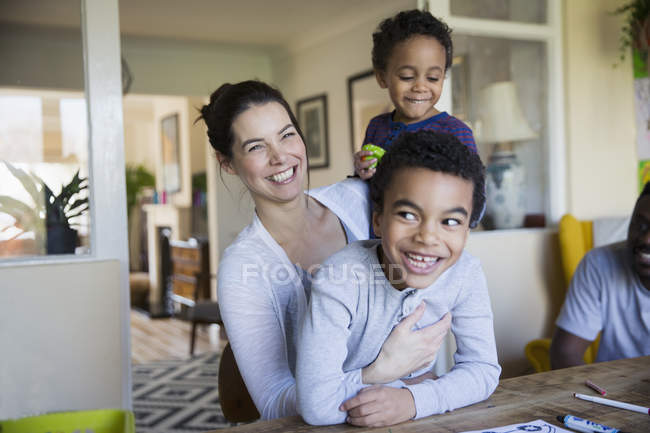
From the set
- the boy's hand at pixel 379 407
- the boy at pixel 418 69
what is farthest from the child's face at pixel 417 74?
the boy's hand at pixel 379 407

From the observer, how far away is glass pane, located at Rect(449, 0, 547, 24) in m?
3.08

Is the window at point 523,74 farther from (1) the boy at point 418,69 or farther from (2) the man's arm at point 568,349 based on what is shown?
(2) the man's arm at point 568,349

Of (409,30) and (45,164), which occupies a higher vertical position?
(409,30)

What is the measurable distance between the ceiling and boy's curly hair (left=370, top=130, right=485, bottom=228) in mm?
3575

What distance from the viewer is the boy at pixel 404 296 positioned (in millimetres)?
1080

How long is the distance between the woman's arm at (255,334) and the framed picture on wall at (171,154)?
635 cm

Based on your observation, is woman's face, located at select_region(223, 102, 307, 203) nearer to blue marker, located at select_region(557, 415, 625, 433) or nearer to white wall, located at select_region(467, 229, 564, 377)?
blue marker, located at select_region(557, 415, 625, 433)

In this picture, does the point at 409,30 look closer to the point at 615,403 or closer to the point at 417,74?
the point at 417,74

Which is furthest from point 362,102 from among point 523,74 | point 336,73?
point 523,74

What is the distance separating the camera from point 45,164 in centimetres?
252

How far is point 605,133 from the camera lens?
343 cm

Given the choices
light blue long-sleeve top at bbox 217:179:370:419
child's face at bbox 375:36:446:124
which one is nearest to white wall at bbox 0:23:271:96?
child's face at bbox 375:36:446:124

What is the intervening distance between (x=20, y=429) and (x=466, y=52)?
2.78m

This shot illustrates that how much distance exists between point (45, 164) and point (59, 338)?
722mm
